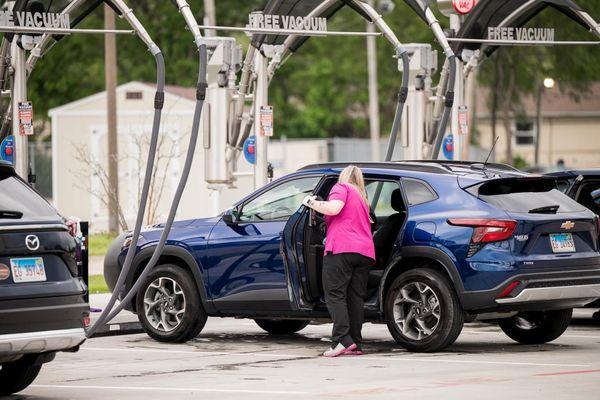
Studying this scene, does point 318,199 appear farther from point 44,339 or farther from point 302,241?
point 44,339

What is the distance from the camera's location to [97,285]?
20578 mm

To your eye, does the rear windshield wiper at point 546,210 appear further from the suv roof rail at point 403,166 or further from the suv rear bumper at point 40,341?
the suv rear bumper at point 40,341

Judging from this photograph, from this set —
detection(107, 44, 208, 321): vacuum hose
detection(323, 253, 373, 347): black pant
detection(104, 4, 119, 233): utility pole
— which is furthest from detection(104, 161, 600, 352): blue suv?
detection(104, 4, 119, 233): utility pole

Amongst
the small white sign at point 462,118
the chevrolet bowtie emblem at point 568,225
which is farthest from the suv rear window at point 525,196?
the small white sign at point 462,118

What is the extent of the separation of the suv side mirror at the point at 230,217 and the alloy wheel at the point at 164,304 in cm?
83

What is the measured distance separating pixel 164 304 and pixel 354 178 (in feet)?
8.34

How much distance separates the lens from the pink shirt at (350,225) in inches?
501

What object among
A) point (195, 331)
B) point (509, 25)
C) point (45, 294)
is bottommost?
point (195, 331)

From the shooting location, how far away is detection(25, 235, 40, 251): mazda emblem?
9805mm

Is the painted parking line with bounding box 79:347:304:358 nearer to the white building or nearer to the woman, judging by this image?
the woman

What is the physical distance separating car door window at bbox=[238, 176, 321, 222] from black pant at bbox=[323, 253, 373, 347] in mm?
991

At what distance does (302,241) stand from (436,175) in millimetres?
1387

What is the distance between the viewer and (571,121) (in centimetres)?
7606

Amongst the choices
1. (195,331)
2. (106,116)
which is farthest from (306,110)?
(195,331)
